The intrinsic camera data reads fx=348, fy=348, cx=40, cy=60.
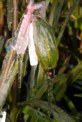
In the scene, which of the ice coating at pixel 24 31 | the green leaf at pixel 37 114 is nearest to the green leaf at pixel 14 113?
the green leaf at pixel 37 114

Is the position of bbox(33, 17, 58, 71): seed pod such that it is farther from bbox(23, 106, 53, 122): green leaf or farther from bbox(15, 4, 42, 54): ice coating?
bbox(23, 106, 53, 122): green leaf

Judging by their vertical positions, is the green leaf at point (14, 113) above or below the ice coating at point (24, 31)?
below

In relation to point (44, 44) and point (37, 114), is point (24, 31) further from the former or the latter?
point (37, 114)

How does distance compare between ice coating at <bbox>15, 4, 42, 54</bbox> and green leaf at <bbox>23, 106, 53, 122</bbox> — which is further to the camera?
green leaf at <bbox>23, 106, 53, 122</bbox>

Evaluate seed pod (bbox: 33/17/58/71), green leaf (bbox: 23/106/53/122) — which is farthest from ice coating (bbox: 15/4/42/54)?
green leaf (bbox: 23/106/53/122)

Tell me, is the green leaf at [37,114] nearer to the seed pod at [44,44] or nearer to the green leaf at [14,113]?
the green leaf at [14,113]

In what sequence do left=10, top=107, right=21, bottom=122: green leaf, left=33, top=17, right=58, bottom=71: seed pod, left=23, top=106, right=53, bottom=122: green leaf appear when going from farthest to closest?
left=10, top=107, right=21, bottom=122: green leaf → left=23, top=106, right=53, bottom=122: green leaf → left=33, top=17, right=58, bottom=71: seed pod

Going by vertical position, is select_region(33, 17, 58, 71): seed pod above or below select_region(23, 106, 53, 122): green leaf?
above

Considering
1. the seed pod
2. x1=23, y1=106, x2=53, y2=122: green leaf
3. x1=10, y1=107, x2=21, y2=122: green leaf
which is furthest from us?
x1=10, y1=107, x2=21, y2=122: green leaf

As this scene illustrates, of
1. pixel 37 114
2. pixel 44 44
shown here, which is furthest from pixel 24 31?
pixel 37 114

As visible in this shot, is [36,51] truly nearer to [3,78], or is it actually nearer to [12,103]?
[3,78]
